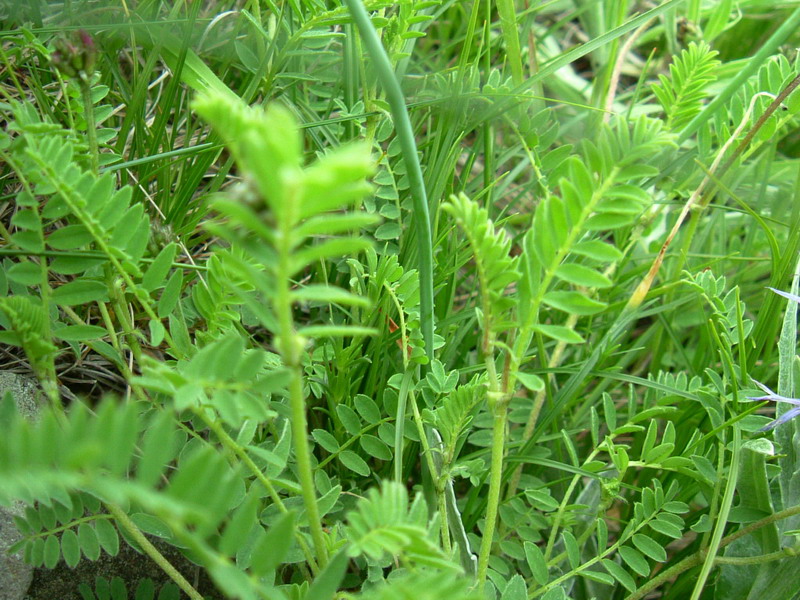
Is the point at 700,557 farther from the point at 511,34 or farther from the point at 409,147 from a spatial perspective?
the point at 511,34

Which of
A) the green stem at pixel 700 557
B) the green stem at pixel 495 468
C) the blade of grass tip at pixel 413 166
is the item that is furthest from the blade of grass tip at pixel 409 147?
the green stem at pixel 700 557

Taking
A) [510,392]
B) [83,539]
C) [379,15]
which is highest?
[379,15]

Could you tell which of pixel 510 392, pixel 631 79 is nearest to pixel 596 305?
pixel 510 392

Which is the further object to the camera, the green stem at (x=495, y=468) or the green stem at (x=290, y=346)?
the green stem at (x=495, y=468)

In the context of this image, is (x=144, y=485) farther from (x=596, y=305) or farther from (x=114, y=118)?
(x=114, y=118)

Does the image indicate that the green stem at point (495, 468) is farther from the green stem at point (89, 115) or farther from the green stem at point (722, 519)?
the green stem at point (89, 115)
